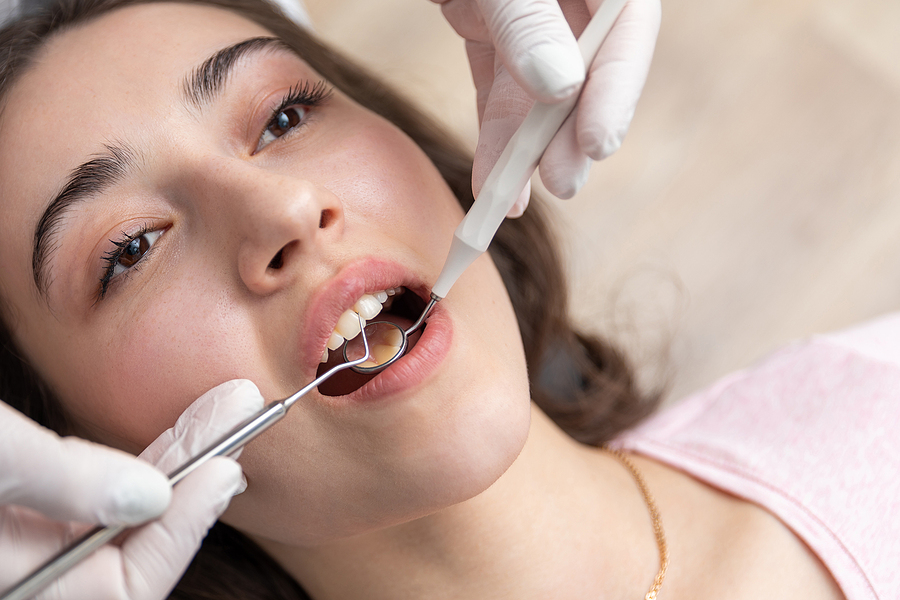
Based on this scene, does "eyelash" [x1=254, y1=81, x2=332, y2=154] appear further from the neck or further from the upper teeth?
the neck

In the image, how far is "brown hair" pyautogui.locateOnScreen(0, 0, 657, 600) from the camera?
1.19 meters

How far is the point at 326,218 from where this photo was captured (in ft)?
3.11

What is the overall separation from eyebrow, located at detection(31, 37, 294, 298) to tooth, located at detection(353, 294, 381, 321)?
0.37 meters

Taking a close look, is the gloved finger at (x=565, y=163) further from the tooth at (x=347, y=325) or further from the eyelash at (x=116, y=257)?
the eyelash at (x=116, y=257)

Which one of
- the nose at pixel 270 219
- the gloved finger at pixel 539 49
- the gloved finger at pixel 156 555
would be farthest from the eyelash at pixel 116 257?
the gloved finger at pixel 539 49

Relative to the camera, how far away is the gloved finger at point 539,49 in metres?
0.85

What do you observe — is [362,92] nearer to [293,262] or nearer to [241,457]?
[293,262]

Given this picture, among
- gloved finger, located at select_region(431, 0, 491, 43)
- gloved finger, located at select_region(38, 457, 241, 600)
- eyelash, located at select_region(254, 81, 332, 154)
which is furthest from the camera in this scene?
gloved finger, located at select_region(431, 0, 491, 43)

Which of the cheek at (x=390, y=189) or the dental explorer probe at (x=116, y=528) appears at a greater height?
the cheek at (x=390, y=189)

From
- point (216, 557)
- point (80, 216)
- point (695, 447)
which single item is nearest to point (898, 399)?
point (695, 447)

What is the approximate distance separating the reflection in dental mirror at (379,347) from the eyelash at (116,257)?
33 cm

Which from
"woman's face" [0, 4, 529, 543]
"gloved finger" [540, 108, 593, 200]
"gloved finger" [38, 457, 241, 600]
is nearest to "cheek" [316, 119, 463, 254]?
"woman's face" [0, 4, 529, 543]

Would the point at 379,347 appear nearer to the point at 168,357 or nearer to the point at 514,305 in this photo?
the point at 168,357

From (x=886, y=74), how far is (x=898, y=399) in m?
1.04
